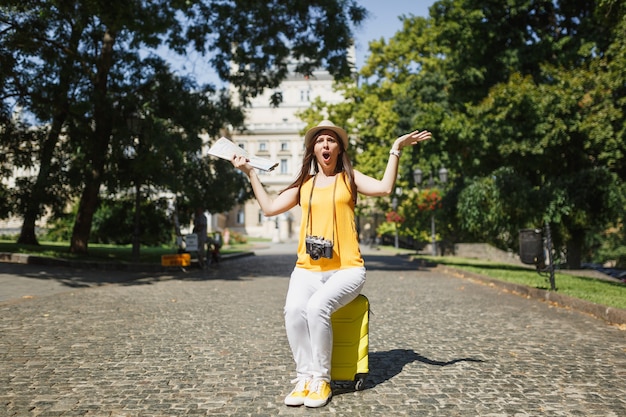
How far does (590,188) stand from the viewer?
15.7 metres

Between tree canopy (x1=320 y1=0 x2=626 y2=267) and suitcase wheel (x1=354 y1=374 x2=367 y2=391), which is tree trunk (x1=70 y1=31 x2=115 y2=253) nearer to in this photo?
tree canopy (x1=320 y1=0 x2=626 y2=267)

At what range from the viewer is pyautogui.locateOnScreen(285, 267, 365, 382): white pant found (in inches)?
136

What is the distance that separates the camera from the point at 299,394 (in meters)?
3.43

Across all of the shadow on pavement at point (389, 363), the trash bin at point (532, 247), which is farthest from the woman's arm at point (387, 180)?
the trash bin at point (532, 247)

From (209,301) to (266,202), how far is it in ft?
16.5

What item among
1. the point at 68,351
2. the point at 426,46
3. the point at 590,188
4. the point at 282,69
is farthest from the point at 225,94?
the point at 426,46

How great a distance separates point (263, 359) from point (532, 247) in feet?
21.7

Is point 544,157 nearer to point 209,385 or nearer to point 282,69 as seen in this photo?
point 282,69

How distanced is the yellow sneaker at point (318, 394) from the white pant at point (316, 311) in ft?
0.15

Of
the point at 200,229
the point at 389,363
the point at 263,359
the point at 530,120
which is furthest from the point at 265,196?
the point at 530,120

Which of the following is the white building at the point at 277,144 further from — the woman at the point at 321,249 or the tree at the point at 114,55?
the woman at the point at 321,249

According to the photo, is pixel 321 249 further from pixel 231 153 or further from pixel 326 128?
pixel 231 153

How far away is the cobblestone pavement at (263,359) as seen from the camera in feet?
11.2

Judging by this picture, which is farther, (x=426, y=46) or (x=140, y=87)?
(x=426, y=46)
